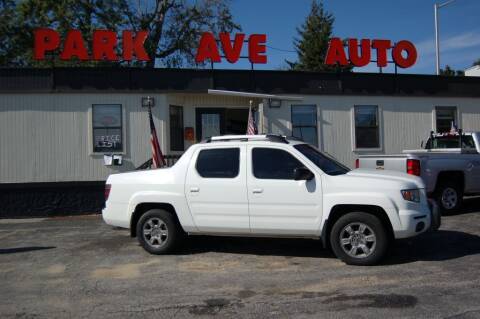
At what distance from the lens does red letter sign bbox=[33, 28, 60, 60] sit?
13.8 meters

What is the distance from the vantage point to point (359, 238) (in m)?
6.87

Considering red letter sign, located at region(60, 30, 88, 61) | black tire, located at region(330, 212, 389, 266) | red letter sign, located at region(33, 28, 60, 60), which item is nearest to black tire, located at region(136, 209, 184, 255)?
black tire, located at region(330, 212, 389, 266)

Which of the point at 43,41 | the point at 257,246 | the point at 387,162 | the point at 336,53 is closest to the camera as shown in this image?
the point at 257,246

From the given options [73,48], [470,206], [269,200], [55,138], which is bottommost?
[470,206]

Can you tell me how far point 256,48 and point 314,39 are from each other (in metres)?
34.0

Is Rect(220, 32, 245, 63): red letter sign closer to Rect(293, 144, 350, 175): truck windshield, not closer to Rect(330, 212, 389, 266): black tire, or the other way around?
Rect(293, 144, 350, 175): truck windshield

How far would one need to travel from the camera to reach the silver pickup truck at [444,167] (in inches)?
405

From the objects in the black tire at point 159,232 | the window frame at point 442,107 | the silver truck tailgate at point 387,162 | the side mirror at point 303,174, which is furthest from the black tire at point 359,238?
the window frame at point 442,107

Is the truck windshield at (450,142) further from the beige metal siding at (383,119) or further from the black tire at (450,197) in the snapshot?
the beige metal siding at (383,119)

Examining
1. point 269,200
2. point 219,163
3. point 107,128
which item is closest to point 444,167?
point 269,200

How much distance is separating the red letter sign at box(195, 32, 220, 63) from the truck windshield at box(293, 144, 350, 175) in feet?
24.8

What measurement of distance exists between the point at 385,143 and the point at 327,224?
901 cm

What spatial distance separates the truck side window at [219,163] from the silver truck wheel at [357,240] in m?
1.77

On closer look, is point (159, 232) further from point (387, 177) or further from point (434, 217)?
point (434, 217)
